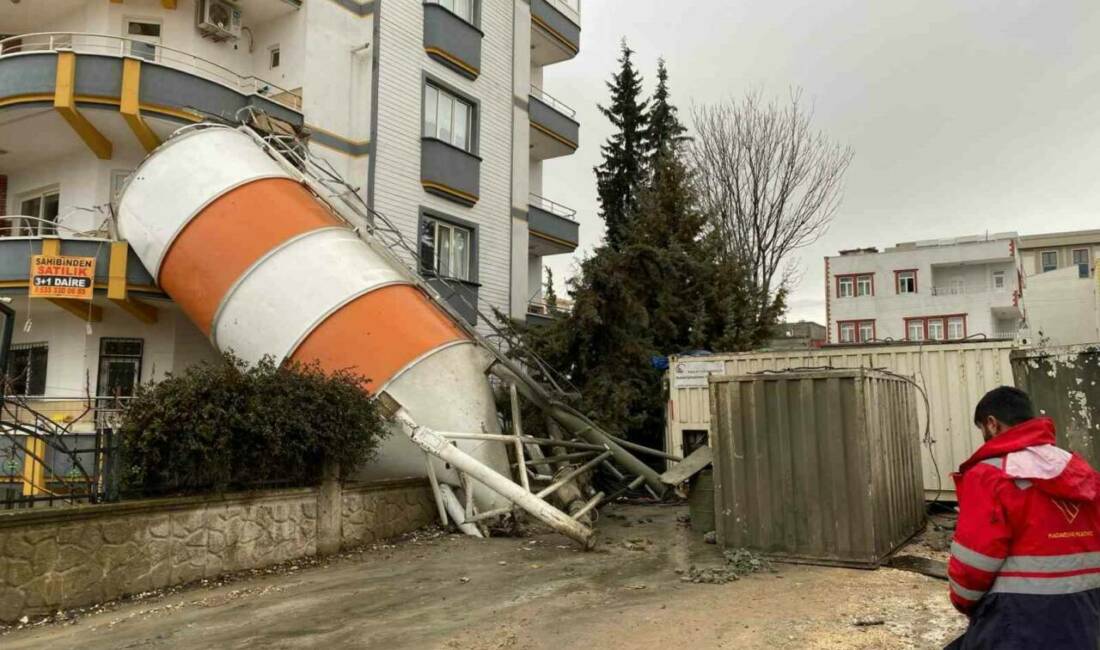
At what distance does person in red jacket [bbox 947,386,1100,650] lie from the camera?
298cm

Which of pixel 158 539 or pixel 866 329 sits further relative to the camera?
pixel 866 329

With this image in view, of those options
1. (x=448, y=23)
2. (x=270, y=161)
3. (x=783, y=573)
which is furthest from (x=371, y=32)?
(x=783, y=573)

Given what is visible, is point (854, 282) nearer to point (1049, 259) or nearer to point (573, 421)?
point (1049, 259)

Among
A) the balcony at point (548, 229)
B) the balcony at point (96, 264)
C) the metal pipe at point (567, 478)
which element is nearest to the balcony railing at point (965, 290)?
the balcony at point (548, 229)

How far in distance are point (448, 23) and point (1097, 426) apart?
15418 mm

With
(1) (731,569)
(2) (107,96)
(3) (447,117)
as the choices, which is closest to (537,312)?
(3) (447,117)

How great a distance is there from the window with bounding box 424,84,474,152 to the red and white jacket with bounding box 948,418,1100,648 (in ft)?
52.8

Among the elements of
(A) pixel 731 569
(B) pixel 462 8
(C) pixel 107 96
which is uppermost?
(B) pixel 462 8

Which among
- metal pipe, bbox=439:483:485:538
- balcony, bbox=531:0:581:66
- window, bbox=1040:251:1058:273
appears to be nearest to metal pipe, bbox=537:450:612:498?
metal pipe, bbox=439:483:485:538

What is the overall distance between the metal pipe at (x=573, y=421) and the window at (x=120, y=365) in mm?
7064

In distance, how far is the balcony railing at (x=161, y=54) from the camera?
47.3ft

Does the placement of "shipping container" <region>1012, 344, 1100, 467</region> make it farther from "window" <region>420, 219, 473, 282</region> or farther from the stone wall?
"window" <region>420, 219, 473, 282</region>

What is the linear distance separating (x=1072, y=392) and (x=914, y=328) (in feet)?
166

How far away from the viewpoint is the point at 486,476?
10.0 metres
